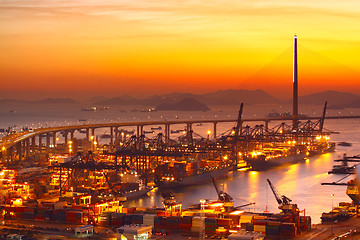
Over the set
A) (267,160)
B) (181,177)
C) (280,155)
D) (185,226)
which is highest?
(280,155)

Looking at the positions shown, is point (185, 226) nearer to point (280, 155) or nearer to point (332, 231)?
point (332, 231)

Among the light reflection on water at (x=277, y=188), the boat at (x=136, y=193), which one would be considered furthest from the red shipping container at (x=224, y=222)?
the boat at (x=136, y=193)

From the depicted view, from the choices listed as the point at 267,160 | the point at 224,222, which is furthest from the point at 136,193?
the point at 267,160

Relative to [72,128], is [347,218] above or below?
below

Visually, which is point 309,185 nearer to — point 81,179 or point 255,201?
point 255,201

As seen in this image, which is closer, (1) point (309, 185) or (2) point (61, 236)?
(2) point (61, 236)

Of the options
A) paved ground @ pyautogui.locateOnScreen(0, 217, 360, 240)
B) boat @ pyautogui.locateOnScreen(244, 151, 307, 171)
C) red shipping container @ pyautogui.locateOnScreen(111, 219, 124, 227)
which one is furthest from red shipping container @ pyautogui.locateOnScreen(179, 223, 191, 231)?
boat @ pyautogui.locateOnScreen(244, 151, 307, 171)

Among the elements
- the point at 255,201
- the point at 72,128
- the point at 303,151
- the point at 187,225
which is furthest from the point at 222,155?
the point at 187,225

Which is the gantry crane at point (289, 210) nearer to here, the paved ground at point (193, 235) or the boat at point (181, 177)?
the paved ground at point (193, 235)
